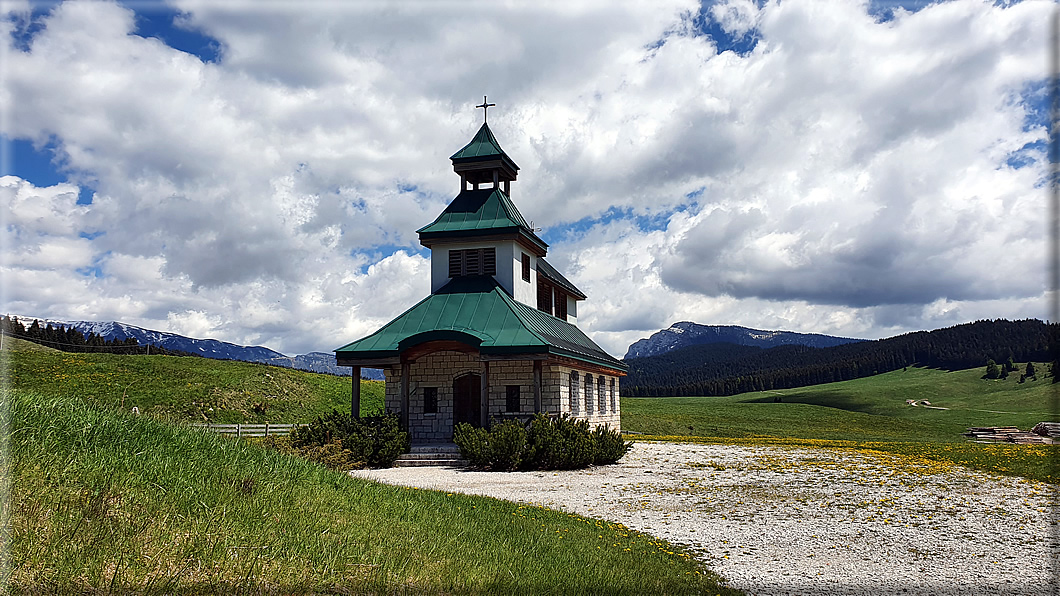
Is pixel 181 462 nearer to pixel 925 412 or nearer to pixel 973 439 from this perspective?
pixel 973 439

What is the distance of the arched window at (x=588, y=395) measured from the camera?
28.6 meters

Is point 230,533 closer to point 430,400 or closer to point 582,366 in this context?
point 430,400

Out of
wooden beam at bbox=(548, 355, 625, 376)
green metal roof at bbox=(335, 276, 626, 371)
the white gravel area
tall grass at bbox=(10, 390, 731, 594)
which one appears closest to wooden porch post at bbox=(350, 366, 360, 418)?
green metal roof at bbox=(335, 276, 626, 371)

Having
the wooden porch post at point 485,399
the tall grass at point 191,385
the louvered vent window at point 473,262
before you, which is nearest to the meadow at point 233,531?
the wooden porch post at point 485,399

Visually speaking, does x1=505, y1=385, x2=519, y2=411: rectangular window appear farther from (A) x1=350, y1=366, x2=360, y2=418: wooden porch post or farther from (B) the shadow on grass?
(B) the shadow on grass

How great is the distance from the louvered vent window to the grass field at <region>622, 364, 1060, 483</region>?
1440 centimetres

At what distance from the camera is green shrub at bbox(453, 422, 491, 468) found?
784 inches

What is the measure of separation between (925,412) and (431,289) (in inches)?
2336

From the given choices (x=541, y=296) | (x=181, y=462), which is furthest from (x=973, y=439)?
(x=181, y=462)

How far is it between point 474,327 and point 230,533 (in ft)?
58.7

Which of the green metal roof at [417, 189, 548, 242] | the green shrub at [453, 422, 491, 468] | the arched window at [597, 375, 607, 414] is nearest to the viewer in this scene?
the green shrub at [453, 422, 491, 468]

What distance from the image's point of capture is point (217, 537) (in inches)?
258

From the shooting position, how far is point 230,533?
670 cm

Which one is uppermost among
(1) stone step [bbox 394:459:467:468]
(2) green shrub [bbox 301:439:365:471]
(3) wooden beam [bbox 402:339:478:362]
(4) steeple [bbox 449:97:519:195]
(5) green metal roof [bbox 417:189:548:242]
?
(4) steeple [bbox 449:97:519:195]
